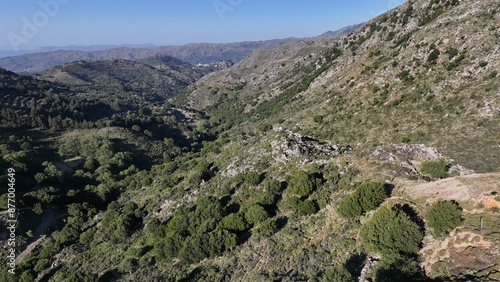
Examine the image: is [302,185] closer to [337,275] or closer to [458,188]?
[337,275]

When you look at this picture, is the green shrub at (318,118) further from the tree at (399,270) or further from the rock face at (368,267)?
the tree at (399,270)

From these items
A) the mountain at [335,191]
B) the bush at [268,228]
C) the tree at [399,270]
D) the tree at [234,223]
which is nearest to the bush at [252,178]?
the mountain at [335,191]

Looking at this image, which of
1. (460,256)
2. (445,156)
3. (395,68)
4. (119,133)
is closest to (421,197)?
(460,256)

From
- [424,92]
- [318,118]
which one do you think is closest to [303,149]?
[318,118]

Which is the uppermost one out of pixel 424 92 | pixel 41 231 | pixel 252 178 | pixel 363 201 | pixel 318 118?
pixel 424 92

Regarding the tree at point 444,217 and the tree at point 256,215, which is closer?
the tree at point 444,217

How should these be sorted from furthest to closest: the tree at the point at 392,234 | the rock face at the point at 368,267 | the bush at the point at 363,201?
the bush at the point at 363,201
the tree at the point at 392,234
the rock face at the point at 368,267

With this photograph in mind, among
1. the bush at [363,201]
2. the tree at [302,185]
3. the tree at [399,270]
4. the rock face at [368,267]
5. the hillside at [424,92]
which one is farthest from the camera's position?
the hillside at [424,92]

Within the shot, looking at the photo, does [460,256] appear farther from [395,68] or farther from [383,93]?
[395,68]
